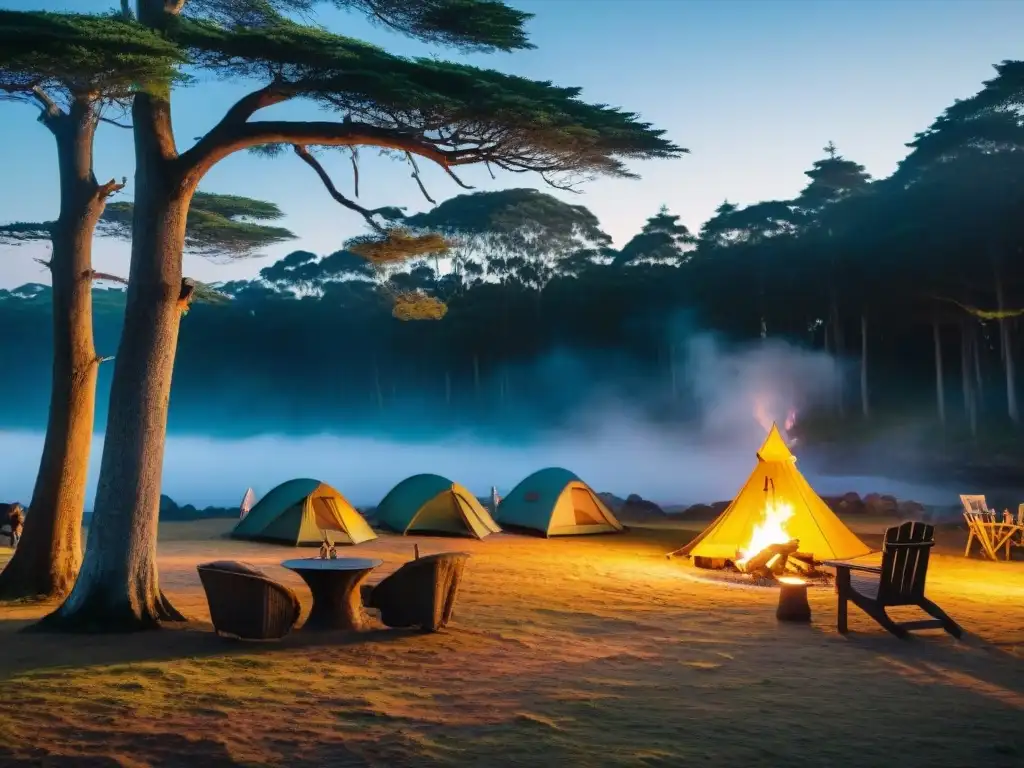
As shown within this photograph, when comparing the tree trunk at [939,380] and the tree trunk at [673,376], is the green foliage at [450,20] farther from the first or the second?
the tree trunk at [673,376]

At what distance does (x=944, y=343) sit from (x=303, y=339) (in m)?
29.2

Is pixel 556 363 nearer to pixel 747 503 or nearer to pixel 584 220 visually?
pixel 584 220

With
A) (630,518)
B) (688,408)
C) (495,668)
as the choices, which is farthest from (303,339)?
(495,668)

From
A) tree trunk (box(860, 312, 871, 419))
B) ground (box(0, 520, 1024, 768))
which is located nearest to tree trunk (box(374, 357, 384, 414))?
tree trunk (box(860, 312, 871, 419))

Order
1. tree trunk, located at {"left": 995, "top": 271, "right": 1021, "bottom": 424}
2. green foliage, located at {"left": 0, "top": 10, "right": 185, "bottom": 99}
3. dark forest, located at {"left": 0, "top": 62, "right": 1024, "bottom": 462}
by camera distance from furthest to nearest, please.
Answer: dark forest, located at {"left": 0, "top": 62, "right": 1024, "bottom": 462} → tree trunk, located at {"left": 995, "top": 271, "right": 1021, "bottom": 424} → green foliage, located at {"left": 0, "top": 10, "right": 185, "bottom": 99}

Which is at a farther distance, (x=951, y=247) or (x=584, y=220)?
(x=584, y=220)

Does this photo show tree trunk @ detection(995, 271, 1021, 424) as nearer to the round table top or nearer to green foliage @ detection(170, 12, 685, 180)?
green foliage @ detection(170, 12, 685, 180)

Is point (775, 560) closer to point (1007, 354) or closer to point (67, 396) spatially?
point (67, 396)

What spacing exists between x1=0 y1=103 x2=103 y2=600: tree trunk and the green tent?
6.78 meters

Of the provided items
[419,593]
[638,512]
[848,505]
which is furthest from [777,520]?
[848,505]

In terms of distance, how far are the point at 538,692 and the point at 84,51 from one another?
478 centimetres

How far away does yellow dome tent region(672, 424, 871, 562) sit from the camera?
10.8m

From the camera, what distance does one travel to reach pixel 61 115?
8.48 metres

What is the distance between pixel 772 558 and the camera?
9.62 m
